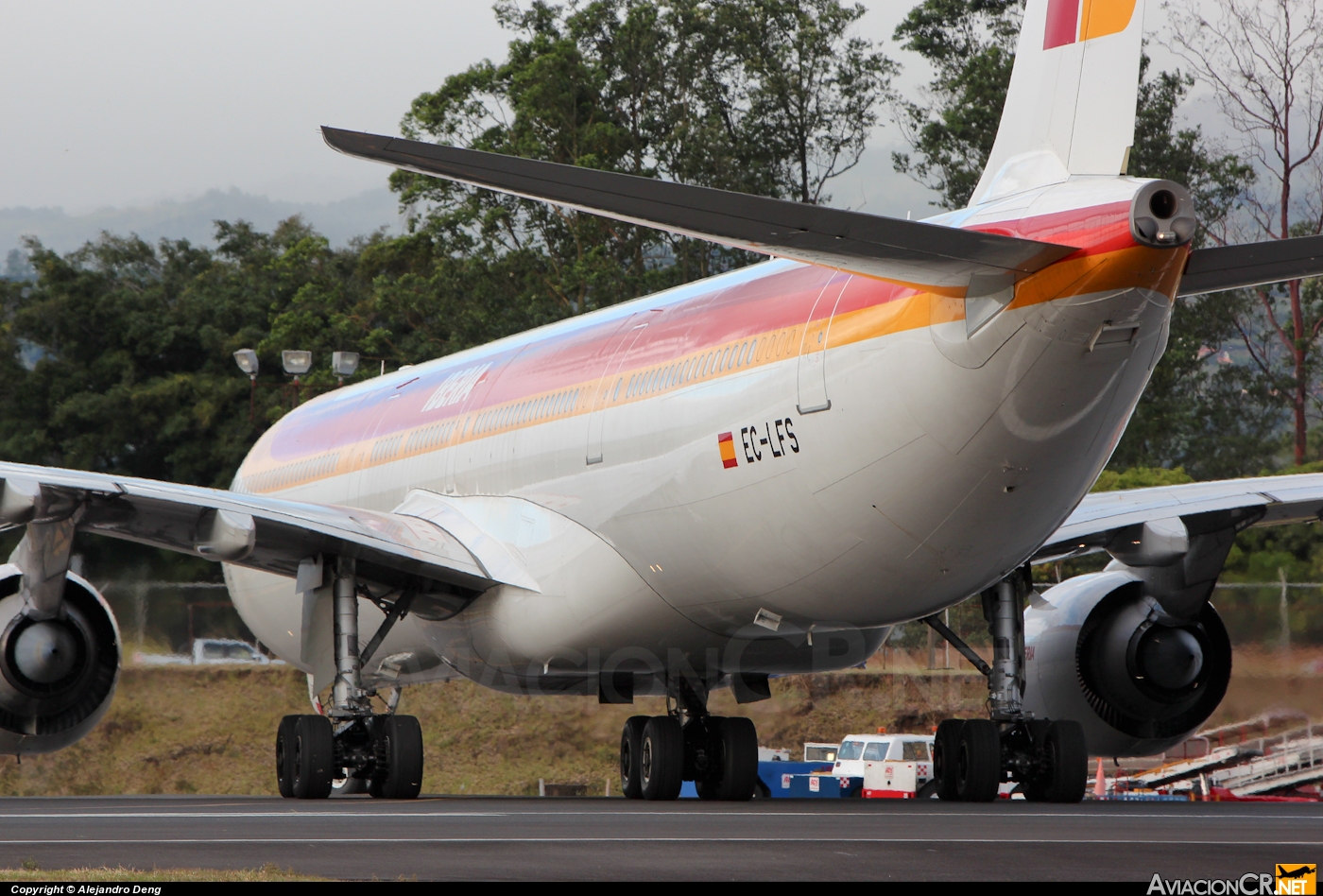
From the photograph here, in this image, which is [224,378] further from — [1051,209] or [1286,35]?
[1051,209]

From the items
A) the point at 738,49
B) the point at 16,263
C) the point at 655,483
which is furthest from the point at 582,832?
the point at 16,263

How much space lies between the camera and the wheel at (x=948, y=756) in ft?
40.2

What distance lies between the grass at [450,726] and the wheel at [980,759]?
1174 cm

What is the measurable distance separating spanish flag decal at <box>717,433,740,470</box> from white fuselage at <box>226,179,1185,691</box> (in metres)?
0.02

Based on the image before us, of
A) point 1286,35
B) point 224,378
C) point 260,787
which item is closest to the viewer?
point 260,787

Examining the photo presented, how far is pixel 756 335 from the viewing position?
10.7m

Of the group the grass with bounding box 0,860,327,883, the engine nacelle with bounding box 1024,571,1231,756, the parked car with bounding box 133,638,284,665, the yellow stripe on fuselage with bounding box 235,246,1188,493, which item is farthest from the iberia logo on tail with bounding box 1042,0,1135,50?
the parked car with bounding box 133,638,284,665

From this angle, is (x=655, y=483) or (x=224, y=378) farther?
(x=224, y=378)

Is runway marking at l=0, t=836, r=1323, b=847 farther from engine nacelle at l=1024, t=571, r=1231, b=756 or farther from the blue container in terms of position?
the blue container

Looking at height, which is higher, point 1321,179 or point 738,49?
point 738,49

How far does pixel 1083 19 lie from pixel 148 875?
7310mm

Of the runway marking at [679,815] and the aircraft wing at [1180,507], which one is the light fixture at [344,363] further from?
the runway marking at [679,815]

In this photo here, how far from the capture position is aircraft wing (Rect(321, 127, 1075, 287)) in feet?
23.3

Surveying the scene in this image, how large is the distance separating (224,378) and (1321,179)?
32245 mm
